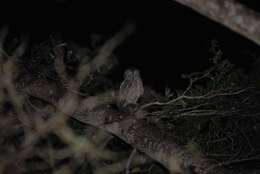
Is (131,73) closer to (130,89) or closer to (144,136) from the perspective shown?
(130,89)

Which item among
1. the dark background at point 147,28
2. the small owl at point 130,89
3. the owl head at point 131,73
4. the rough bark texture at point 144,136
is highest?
the dark background at point 147,28

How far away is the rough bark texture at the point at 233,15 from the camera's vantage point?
1.99 metres

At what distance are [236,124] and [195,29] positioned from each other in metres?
2.18

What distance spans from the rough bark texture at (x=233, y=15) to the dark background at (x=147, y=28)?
156 inches

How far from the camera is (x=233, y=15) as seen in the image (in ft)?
6.64

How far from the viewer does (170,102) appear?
3.65 metres

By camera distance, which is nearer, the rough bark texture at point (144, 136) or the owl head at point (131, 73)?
the rough bark texture at point (144, 136)

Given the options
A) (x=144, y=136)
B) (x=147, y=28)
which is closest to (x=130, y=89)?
(x=147, y=28)

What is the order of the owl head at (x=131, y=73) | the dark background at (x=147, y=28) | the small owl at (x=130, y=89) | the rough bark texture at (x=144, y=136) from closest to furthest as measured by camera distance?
the rough bark texture at (x=144, y=136)
the small owl at (x=130, y=89)
the owl head at (x=131, y=73)
the dark background at (x=147, y=28)

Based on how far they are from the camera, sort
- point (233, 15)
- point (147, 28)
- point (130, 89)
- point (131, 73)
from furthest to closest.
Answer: point (147, 28)
point (131, 73)
point (130, 89)
point (233, 15)

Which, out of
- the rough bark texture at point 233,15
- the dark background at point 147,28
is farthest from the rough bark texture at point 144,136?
the dark background at point 147,28

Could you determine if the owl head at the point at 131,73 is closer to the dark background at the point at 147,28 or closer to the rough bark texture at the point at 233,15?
the dark background at the point at 147,28

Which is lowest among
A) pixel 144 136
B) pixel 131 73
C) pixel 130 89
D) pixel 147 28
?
pixel 144 136

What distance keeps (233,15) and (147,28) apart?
434cm
